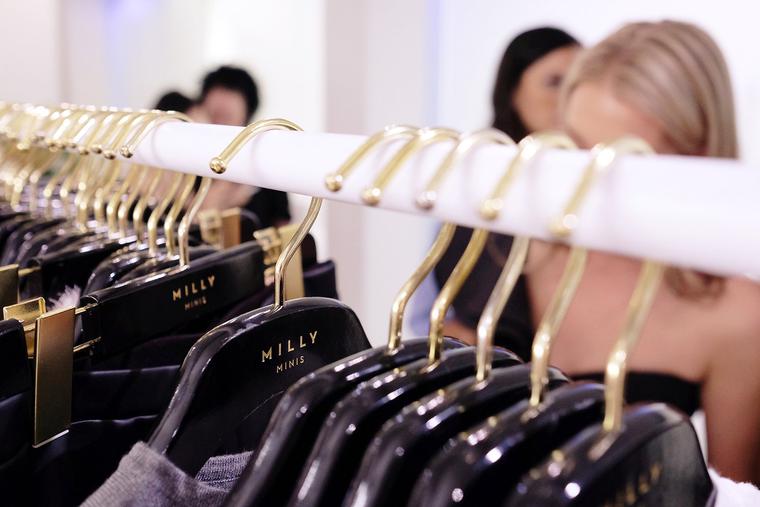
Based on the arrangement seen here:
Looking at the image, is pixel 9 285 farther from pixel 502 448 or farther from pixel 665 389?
pixel 665 389

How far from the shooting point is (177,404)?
42 centimetres

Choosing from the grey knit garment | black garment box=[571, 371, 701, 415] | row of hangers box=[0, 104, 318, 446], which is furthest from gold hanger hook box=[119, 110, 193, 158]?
black garment box=[571, 371, 701, 415]

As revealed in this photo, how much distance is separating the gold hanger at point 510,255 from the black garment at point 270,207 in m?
1.33

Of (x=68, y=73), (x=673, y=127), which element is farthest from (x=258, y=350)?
(x=68, y=73)

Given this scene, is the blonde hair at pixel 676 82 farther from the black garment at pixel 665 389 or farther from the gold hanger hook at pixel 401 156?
the gold hanger hook at pixel 401 156

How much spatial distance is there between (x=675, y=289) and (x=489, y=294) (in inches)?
12.4

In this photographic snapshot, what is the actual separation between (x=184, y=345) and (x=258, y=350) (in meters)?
0.15

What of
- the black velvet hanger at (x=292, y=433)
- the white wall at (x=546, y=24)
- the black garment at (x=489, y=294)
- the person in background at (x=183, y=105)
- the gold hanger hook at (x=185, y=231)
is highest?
the white wall at (x=546, y=24)

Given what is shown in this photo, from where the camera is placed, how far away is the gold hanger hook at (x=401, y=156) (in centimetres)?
32

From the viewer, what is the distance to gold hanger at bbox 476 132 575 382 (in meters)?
0.28

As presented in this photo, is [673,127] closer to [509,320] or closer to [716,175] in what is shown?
[509,320]

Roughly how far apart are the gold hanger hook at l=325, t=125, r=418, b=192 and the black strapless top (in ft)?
3.00

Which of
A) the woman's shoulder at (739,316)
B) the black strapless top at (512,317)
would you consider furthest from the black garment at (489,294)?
the woman's shoulder at (739,316)

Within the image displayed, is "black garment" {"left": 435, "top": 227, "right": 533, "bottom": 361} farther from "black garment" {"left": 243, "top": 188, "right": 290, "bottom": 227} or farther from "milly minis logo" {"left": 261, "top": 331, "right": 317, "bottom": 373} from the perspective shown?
"milly minis logo" {"left": 261, "top": 331, "right": 317, "bottom": 373}
